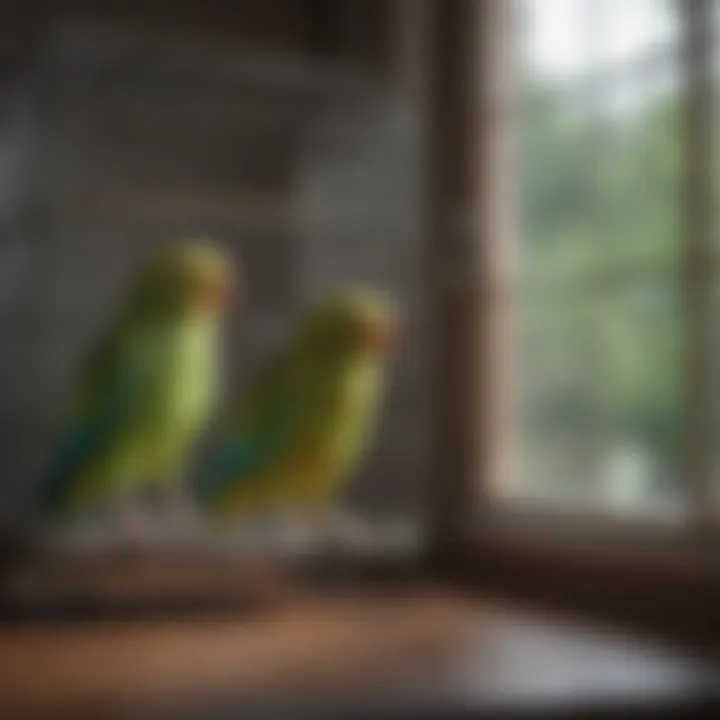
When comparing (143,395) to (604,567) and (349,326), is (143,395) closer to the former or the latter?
(349,326)

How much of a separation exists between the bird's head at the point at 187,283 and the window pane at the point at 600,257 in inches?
8.8

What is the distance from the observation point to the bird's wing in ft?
2.65

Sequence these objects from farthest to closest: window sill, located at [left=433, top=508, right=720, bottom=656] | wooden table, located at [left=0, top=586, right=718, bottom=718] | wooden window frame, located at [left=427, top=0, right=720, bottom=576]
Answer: wooden window frame, located at [left=427, top=0, right=720, bottom=576]
window sill, located at [left=433, top=508, right=720, bottom=656]
wooden table, located at [left=0, top=586, right=718, bottom=718]

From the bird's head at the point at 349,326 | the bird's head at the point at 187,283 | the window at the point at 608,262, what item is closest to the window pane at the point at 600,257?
the window at the point at 608,262

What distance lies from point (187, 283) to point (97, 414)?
0.09 metres

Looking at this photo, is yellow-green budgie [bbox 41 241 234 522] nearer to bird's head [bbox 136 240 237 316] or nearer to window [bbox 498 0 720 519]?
bird's head [bbox 136 240 237 316]

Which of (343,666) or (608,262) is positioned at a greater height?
(608,262)

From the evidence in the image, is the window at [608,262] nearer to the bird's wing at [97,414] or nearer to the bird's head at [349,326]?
the bird's head at [349,326]

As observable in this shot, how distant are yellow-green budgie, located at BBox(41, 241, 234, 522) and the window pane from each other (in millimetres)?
231

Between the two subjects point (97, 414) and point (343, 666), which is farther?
point (97, 414)

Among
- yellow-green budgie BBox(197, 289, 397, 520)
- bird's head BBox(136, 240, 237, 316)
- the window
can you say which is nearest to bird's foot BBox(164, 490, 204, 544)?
yellow-green budgie BBox(197, 289, 397, 520)

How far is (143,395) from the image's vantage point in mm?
810

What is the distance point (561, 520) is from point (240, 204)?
0.29 metres

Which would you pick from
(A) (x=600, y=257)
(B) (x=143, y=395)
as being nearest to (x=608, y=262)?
(A) (x=600, y=257)
